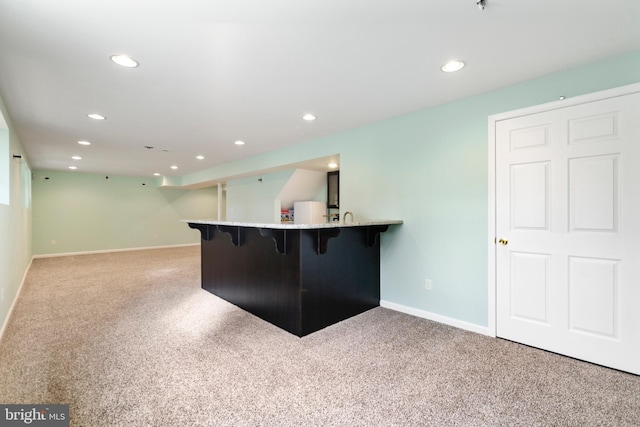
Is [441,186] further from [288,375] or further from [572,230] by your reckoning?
[288,375]

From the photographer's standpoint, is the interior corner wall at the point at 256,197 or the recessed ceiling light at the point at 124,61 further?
the interior corner wall at the point at 256,197

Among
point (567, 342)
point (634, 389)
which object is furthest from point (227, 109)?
point (634, 389)

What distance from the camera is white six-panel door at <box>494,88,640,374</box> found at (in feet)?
7.03

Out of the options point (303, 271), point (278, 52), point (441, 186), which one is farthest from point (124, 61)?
point (441, 186)

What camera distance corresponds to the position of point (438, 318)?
3.11 meters

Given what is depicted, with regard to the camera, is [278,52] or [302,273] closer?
[278,52]

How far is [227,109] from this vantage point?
3.26m

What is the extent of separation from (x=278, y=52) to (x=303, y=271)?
→ 1.85 metres

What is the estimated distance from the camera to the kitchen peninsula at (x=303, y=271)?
2.85m

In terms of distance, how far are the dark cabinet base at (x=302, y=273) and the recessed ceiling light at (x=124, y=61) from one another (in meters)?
1.72

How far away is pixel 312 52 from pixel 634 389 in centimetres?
311

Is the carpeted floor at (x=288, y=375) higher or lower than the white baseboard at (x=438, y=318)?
lower

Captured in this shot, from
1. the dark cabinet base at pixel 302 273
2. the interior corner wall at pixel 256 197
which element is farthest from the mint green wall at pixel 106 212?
the dark cabinet base at pixel 302 273

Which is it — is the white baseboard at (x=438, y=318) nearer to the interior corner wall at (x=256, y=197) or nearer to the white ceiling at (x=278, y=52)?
the white ceiling at (x=278, y=52)
